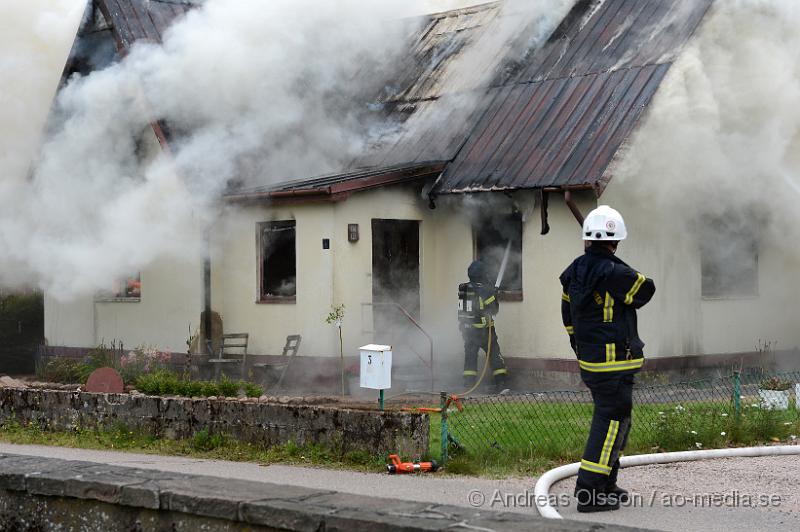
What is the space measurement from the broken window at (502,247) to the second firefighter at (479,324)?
63 centimetres

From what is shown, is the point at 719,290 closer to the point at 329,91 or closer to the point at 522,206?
the point at 522,206

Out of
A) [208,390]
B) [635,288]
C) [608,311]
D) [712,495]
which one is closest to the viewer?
[635,288]

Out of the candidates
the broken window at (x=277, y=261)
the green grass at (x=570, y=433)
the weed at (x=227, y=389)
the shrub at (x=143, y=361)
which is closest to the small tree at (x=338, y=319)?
the broken window at (x=277, y=261)

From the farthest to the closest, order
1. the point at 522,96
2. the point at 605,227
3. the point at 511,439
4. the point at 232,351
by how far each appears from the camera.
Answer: the point at 232,351 → the point at 522,96 → the point at 511,439 → the point at 605,227

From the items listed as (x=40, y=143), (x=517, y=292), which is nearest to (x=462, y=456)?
(x=517, y=292)

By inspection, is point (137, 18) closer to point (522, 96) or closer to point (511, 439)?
point (522, 96)

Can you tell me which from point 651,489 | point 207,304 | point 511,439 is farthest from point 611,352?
point 207,304

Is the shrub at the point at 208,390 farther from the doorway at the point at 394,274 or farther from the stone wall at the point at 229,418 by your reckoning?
the doorway at the point at 394,274

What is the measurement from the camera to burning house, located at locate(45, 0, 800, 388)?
53.4 ft

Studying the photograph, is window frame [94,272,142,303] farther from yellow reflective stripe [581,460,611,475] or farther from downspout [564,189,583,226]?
yellow reflective stripe [581,460,611,475]

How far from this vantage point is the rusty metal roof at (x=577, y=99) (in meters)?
16.1

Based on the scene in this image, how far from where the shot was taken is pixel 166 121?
1891 cm

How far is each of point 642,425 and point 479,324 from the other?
18.1 ft

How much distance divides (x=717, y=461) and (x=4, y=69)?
1394 centimetres
